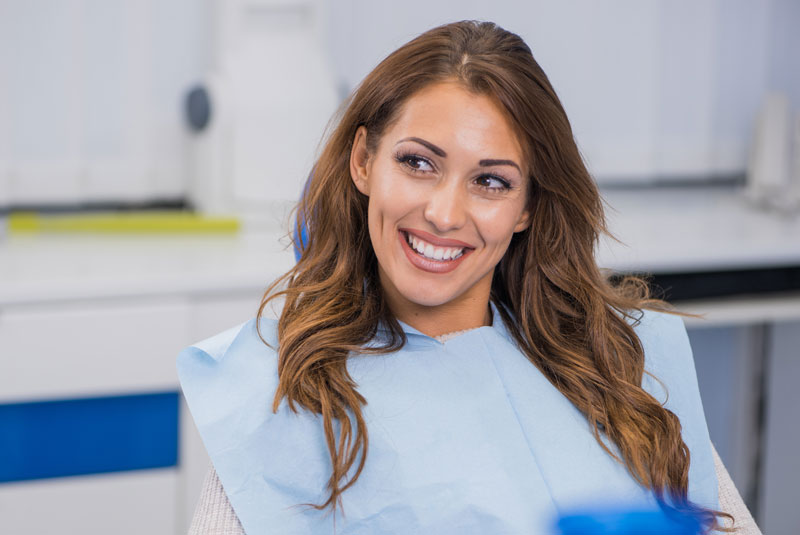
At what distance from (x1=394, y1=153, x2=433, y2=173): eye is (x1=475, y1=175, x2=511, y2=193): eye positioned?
0.19ft

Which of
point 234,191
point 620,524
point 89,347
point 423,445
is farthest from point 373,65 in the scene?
point 620,524

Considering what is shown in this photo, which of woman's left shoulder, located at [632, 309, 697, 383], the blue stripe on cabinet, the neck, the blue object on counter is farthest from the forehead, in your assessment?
the blue stripe on cabinet

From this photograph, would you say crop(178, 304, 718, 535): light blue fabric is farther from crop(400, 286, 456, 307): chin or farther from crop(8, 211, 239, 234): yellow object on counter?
crop(8, 211, 239, 234): yellow object on counter

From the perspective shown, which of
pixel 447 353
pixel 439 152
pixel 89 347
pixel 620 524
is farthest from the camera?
pixel 89 347

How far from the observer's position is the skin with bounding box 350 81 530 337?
104 cm

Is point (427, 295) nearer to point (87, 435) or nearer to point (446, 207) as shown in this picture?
point (446, 207)

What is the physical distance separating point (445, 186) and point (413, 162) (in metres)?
0.05

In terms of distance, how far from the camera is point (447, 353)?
1.15 metres

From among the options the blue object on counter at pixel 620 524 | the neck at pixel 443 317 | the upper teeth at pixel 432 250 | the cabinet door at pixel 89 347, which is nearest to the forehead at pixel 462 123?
the upper teeth at pixel 432 250

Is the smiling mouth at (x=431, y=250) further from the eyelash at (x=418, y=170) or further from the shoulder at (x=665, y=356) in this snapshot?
the shoulder at (x=665, y=356)

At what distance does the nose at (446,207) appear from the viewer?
105 centimetres

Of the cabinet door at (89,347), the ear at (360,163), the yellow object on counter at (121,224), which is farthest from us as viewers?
the yellow object on counter at (121,224)

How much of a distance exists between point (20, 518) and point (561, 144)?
1.19 metres

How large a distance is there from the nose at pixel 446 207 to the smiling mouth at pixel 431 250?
3 cm
